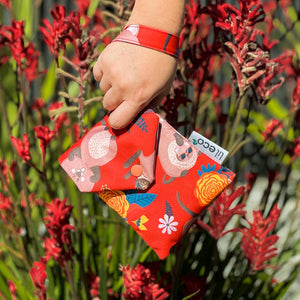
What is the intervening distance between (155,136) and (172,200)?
115 mm

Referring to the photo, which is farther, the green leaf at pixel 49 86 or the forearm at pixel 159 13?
the green leaf at pixel 49 86

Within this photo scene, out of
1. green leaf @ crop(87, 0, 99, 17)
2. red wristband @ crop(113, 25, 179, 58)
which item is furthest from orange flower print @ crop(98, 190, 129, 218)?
green leaf @ crop(87, 0, 99, 17)

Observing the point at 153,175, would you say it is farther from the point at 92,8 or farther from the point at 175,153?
the point at 92,8

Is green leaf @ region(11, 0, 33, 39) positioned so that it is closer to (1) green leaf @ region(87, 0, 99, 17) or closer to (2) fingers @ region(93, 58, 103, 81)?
(1) green leaf @ region(87, 0, 99, 17)

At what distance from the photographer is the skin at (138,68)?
21.9 inches

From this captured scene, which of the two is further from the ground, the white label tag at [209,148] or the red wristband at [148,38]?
the red wristband at [148,38]

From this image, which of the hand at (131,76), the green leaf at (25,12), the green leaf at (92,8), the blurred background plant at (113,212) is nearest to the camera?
the hand at (131,76)

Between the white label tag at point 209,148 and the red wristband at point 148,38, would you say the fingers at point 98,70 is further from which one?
the white label tag at point 209,148

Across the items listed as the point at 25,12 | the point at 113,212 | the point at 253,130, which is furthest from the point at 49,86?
the point at 253,130

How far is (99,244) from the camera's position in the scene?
40.1 inches

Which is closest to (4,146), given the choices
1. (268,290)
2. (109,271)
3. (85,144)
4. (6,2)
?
(6,2)

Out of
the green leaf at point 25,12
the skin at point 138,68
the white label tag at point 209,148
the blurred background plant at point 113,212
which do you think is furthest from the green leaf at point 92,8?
the white label tag at point 209,148

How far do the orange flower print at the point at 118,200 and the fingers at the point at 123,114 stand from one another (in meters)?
0.13

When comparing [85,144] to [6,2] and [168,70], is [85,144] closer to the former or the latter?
[168,70]
